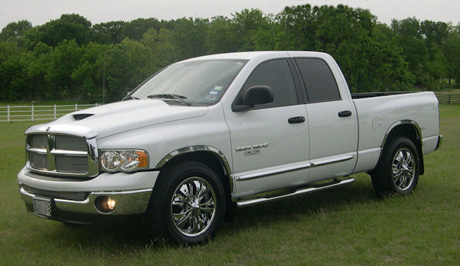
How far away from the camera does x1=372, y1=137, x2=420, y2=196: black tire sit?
7.95m

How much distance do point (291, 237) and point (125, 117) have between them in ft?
6.78

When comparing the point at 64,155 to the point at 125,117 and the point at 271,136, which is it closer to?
the point at 125,117

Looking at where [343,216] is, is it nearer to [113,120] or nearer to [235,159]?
[235,159]

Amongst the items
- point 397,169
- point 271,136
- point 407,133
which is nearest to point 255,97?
point 271,136

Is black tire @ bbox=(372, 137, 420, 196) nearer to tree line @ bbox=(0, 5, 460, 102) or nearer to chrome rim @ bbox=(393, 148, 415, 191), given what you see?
chrome rim @ bbox=(393, 148, 415, 191)

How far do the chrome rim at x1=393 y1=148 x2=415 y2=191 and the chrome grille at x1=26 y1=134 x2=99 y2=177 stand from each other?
4.36 meters

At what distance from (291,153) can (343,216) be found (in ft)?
3.56

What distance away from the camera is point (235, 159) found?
6.12 meters

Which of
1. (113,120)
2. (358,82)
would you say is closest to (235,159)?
(113,120)

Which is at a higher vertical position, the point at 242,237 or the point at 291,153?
the point at 291,153

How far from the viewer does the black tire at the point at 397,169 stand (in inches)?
313

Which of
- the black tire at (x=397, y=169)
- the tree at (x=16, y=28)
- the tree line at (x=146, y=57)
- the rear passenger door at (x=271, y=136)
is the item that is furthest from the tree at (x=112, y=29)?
the rear passenger door at (x=271, y=136)

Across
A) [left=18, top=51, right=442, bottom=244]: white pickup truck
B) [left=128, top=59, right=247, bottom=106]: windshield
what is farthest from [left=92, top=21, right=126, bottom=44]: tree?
[left=18, top=51, right=442, bottom=244]: white pickup truck

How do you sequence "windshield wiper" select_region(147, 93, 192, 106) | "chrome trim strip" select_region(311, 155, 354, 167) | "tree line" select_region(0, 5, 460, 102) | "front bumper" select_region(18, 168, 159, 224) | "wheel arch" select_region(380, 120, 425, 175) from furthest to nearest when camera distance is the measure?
"tree line" select_region(0, 5, 460, 102)
"wheel arch" select_region(380, 120, 425, 175)
"chrome trim strip" select_region(311, 155, 354, 167)
"windshield wiper" select_region(147, 93, 192, 106)
"front bumper" select_region(18, 168, 159, 224)
